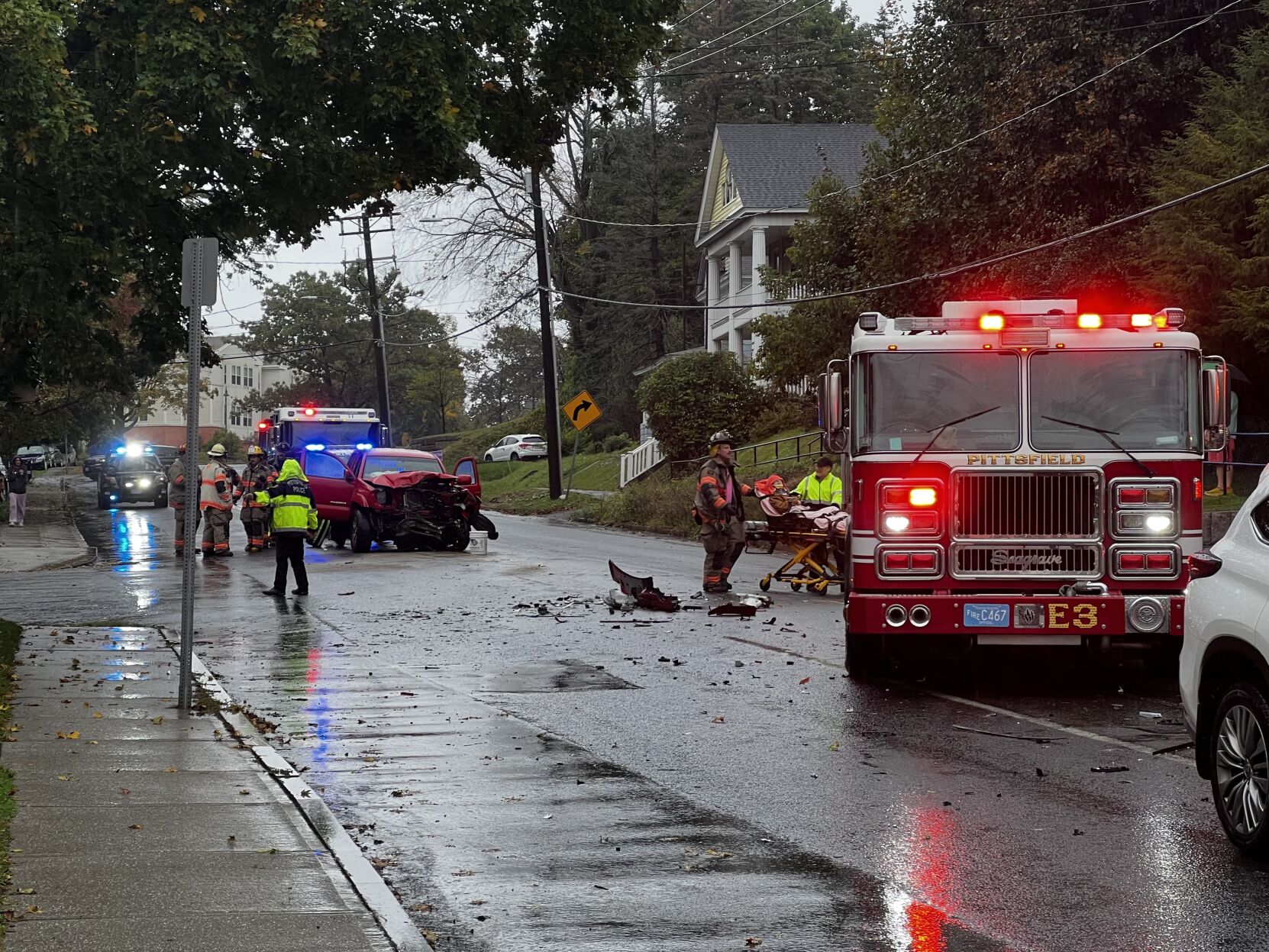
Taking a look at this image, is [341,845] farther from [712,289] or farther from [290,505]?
[712,289]

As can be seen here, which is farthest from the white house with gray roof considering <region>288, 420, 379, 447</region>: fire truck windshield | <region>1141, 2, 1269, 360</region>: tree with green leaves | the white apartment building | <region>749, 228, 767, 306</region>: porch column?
the white apartment building

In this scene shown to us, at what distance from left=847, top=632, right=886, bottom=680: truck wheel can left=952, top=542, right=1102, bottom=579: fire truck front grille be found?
0.99 metres

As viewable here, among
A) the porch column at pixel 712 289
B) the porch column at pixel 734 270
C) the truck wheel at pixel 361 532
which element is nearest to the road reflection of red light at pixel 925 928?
the truck wheel at pixel 361 532

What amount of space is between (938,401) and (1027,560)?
1.26 m

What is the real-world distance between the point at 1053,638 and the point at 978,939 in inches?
230

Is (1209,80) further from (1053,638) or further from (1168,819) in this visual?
(1168,819)

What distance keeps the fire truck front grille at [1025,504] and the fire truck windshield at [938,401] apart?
9.8 inches

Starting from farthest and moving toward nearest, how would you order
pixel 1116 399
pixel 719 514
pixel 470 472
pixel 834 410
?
pixel 470 472 < pixel 719 514 < pixel 834 410 < pixel 1116 399

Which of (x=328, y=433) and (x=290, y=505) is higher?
(x=328, y=433)

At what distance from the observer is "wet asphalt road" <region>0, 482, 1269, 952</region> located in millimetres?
6090

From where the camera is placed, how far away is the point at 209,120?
15.1 meters

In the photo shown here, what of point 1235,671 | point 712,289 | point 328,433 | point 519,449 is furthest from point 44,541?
point 519,449

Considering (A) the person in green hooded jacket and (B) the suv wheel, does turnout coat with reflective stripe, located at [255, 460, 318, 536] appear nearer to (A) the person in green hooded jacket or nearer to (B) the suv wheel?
(A) the person in green hooded jacket

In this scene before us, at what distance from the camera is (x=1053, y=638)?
447 inches
